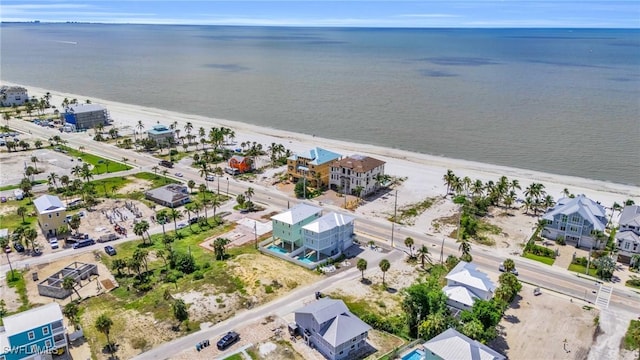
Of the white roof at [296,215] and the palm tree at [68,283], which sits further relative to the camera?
the white roof at [296,215]

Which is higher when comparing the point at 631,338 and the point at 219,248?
the point at 219,248

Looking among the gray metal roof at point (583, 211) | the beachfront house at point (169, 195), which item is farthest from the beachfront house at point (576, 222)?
the beachfront house at point (169, 195)

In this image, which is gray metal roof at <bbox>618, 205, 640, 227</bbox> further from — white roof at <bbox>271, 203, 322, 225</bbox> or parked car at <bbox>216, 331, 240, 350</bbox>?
parked car at <bbox>216, 331, 240, 350</bbox>

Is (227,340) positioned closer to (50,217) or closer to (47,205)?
(50,217)

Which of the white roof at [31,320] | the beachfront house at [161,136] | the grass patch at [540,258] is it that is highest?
the beachfront house at [161,136]

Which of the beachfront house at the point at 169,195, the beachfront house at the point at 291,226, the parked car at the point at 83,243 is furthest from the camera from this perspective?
the beachfront house at the point at 169,195

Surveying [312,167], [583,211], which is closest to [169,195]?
[312,167]

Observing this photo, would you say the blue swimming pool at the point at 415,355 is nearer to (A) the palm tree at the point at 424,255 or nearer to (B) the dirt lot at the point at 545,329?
(B) the dirt lot at the point at 545,329

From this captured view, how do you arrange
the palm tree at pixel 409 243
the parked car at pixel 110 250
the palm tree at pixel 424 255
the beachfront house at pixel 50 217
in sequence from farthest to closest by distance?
1. the beachfront house at pixel 50 217
2. the palm tree at pixel 409 243
3. the parked car at pixel 110 250
4. the palm tree at pixel 424 255
